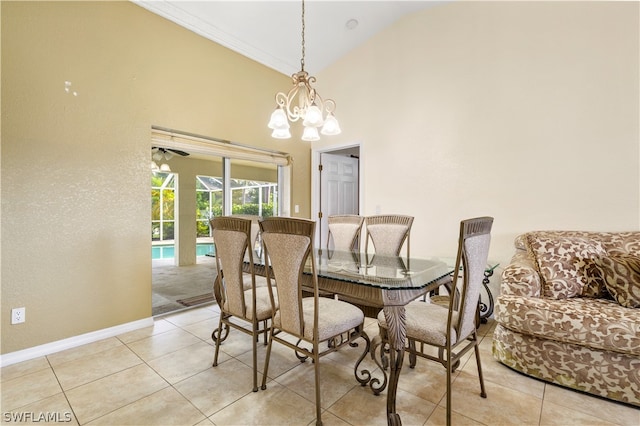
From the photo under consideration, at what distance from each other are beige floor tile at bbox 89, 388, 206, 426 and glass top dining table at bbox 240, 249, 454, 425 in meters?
0.90

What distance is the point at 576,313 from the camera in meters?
1.88

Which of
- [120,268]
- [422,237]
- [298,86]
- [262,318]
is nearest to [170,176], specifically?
[120,268]

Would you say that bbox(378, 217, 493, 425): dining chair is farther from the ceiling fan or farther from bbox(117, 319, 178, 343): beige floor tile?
the ceiling fan

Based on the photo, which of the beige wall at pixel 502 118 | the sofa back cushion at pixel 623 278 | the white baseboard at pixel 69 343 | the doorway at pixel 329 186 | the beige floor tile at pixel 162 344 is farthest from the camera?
the doorway at pixel 329 186

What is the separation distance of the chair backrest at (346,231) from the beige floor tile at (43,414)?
7.69 ft

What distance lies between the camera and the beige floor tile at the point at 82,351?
229 centimetres

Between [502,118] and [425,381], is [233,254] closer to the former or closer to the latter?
[425,381]

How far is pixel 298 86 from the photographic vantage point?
2.28 meters

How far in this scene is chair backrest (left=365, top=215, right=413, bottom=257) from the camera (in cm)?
280

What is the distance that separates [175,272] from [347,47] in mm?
3987

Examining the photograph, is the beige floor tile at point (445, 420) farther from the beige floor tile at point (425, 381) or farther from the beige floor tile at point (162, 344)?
the beige floor tile at point (162, 344)

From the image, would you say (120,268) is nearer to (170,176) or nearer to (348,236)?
(170,176)

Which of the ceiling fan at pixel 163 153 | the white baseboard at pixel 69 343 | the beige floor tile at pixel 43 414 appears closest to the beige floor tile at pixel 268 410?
the beige floor tile at pixel 43 414

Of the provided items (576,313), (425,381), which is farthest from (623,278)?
(425,381)
